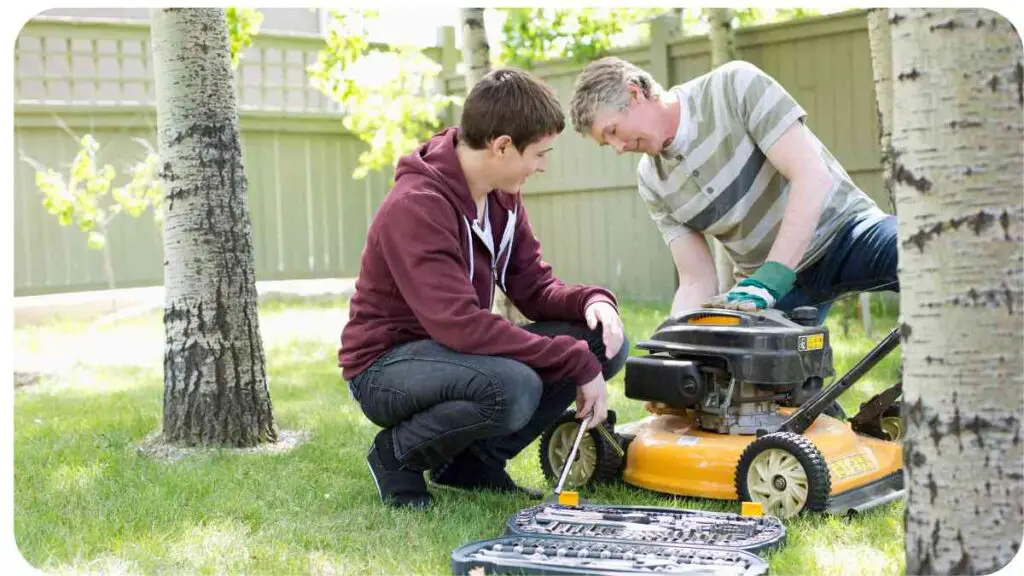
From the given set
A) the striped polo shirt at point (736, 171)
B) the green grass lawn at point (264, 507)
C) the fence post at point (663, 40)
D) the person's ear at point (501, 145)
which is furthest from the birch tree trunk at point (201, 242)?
the fence post at point (663, 40)

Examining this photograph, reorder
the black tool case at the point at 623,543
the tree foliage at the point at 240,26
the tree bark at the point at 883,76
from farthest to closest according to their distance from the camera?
the tree foliage at the point at 240,26 < the tree bark at the point at 883,76 < the black tool case at the point at 623,543

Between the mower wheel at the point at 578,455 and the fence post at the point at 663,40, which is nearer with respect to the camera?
the mower wheel at the point at 578,455

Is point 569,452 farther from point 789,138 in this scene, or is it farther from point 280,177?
point 280,177

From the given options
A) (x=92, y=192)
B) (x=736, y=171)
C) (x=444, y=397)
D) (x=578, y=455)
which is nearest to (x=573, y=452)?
(x=578, y=455)

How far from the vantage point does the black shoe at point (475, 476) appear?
3209 millimetres

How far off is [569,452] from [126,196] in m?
5.98

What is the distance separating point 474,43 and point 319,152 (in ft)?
15.1

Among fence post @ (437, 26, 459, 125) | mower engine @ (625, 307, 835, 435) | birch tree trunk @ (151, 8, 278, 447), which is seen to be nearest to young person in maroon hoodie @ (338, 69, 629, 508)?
mower engine @ (625, 307, 835, 435)

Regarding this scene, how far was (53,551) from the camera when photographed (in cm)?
270

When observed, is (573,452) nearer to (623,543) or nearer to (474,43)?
(623,543)

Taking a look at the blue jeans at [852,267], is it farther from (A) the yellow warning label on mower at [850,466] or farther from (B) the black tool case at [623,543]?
(B) the black tool case at [623,543]

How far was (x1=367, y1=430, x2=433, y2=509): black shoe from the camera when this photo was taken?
3.05 meters

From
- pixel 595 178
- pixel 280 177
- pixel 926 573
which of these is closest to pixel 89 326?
pixel 280 177

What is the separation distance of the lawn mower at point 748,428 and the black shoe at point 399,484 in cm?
42
